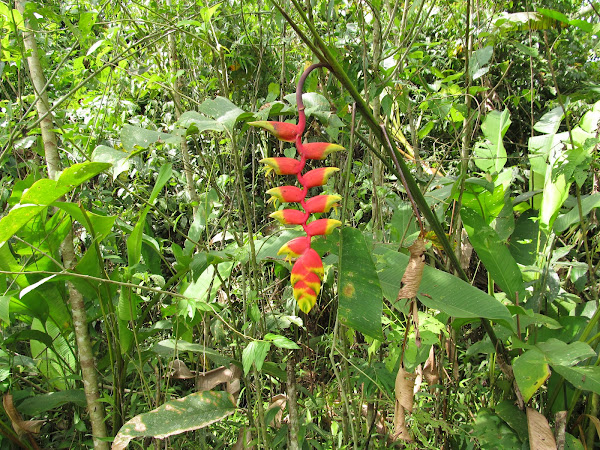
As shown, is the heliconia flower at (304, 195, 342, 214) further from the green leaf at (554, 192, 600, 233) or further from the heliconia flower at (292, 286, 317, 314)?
the green leaf at (554, 192, 600, 233)

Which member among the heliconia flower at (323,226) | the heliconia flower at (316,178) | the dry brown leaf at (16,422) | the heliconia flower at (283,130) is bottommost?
the dry brown leaf at (16,422)

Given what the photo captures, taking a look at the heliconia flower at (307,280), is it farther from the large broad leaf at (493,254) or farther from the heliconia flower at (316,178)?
the large broad leaf at (493,254)

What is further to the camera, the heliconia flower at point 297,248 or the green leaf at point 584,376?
the green leaf at point 584,376

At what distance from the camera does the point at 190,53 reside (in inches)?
72.1

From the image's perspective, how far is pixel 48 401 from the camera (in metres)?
1.11

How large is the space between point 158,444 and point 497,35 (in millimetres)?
1350

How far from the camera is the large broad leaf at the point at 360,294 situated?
678 millimetres

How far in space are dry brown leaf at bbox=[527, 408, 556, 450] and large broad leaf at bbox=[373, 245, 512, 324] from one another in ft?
0.91

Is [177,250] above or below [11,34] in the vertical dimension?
below

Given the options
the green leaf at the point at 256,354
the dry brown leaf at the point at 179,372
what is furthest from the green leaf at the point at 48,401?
the green leaf at the point at 256,354

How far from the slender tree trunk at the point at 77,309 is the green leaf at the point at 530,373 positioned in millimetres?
927

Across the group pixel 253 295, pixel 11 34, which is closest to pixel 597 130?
pixel 253 295

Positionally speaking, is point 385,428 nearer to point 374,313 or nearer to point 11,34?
point 374,313

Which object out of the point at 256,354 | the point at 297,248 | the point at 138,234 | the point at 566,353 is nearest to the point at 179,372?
the point at 138,234
